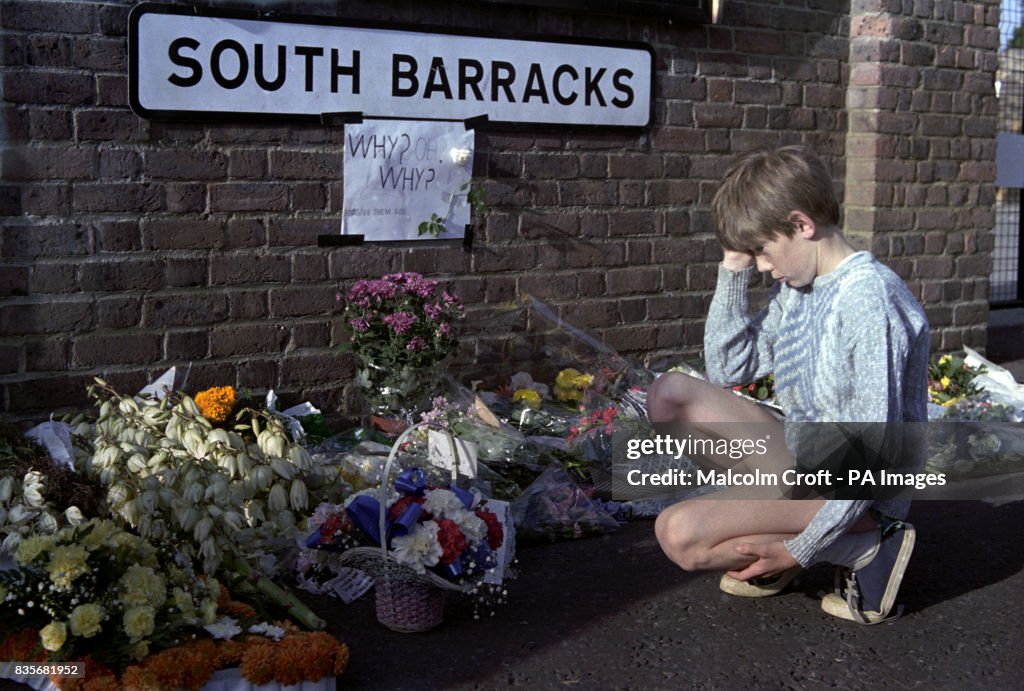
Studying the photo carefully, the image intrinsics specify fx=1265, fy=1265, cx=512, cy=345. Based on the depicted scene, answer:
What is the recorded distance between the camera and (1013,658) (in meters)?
3.51

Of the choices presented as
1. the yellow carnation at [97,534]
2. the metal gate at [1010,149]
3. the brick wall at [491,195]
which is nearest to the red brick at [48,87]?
the brick wall at [491,195]

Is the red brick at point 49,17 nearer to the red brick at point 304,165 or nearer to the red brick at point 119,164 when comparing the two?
the red brick at point 119,164

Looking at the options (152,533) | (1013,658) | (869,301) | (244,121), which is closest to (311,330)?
(244,121)

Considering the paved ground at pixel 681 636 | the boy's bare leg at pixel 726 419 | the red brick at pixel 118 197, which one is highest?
the red brick at pixel 118 197

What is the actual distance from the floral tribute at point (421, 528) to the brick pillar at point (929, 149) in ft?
13.2

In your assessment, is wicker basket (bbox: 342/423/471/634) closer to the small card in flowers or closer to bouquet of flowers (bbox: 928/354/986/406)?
the small card in flowers

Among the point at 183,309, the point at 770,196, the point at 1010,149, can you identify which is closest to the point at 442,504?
the point at 770,196

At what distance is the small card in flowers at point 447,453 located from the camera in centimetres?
418

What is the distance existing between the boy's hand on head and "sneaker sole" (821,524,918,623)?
0.89m

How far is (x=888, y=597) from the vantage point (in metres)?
3.67

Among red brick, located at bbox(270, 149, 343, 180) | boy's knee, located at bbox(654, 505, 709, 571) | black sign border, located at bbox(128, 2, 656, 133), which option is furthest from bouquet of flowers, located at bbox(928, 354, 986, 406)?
red brick, located at bbox(270, 149, 343, 180)

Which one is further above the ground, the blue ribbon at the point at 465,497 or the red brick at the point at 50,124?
the red brick at the point at 50,124

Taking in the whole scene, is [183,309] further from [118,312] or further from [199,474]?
[199,474]

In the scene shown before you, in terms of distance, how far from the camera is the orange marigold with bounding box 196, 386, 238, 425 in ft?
15.1
